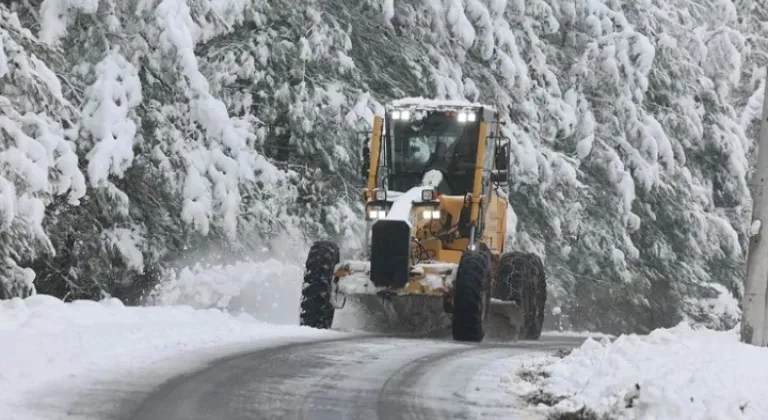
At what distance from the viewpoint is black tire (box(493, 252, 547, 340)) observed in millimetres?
15586

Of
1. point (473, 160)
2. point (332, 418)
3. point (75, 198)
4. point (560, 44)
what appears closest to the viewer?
point (332, 418)

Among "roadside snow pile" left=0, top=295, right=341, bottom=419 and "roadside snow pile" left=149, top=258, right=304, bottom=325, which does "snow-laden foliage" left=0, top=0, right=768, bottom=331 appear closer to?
"roadside snow pile" left=149, top=258, right=304, bottom=325

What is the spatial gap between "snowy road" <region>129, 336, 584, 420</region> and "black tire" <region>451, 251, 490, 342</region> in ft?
8.66

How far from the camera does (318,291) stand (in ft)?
44.8

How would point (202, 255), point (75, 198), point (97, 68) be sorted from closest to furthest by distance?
point (75, 198) < point (97, 68) < point (202, 255)

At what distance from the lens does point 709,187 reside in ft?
88.6

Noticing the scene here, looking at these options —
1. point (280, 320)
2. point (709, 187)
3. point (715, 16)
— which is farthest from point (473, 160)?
point (715, 16)

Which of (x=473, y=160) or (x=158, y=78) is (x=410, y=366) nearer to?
(x=473, y=160)

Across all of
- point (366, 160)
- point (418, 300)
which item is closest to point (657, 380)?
point (418, 300)

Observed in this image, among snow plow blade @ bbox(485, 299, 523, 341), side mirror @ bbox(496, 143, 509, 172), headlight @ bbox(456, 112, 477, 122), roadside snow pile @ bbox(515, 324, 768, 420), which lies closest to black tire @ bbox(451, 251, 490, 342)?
side mirror @ bbox(496, 143, 509, 172)

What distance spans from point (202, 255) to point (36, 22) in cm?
470

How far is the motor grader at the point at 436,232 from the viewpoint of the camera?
13031 millimetres

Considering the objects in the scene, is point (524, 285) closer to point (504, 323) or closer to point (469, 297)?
point (504, 323)

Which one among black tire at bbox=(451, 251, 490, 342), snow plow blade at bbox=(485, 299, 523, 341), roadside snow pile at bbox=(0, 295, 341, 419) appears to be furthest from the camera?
snow plow blade at bbox=(485, 299, 523, 341)
